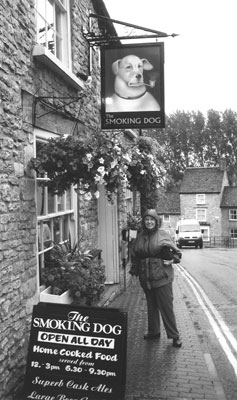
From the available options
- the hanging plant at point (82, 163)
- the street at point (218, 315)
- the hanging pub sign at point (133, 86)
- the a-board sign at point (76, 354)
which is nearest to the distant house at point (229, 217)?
the street at point (218, 315)

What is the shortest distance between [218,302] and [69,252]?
4.41 metres

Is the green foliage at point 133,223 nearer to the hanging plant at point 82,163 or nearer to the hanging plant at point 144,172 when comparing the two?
the hanging plant at point 144,172

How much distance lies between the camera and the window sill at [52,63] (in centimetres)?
519

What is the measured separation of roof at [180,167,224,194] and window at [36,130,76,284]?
44.3 metres

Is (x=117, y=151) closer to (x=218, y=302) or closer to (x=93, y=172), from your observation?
(x=93, y=172)

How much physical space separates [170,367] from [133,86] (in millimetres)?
4036

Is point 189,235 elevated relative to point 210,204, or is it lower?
lower

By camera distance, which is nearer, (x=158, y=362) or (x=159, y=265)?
(x=158, y=362)

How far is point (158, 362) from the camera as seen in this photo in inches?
223

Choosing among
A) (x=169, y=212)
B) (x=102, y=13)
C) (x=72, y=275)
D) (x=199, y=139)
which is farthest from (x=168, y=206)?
(x=72, y=275)

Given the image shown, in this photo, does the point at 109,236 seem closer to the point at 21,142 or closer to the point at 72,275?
the point at 72,275

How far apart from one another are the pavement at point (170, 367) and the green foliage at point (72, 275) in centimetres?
99

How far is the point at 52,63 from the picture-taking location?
5539mm

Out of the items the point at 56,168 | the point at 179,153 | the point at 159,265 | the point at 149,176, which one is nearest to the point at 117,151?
the point at 56,168
